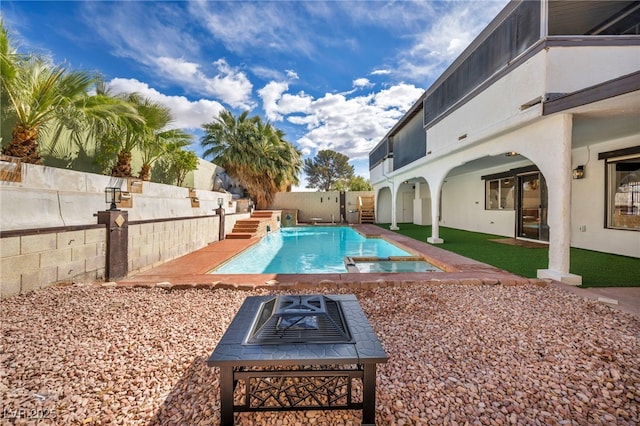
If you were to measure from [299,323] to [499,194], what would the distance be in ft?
37.8

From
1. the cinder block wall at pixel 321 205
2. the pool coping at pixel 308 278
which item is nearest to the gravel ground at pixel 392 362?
the pool coping at pixel 308 278

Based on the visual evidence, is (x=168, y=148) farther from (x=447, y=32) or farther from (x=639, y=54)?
(x=639, y=54)

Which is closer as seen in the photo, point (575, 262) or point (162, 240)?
point (575, 262)

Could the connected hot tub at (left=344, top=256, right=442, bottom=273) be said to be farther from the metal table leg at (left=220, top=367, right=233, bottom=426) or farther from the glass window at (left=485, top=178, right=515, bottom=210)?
the glass window at (left=485, top=178, right=515, bottom=210)

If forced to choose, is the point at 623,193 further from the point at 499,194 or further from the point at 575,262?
the point at 499,194

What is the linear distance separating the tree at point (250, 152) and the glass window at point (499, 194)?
11.3 metres

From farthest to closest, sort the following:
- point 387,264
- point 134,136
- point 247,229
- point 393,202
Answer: point 393,202, point 247,229, point 387,264, point 134,136

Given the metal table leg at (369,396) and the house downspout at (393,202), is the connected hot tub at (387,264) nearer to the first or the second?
the metal table leg at (369,396)

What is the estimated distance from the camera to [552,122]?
450 cm

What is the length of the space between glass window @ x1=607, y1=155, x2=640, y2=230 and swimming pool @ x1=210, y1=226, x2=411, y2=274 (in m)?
4.96

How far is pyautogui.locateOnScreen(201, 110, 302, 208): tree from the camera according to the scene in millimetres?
16000

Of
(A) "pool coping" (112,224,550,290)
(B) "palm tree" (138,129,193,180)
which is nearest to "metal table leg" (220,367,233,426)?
(A) "pool coping" (112,224,550,290)

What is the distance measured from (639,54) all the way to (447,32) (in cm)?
494

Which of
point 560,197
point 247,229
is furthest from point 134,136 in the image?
point 560,197
